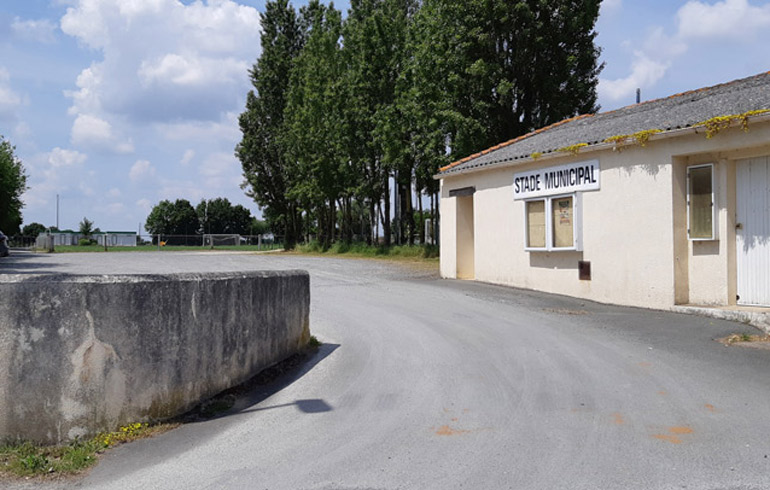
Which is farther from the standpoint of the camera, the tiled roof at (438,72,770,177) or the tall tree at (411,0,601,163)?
the tall tree at (411,0,601,163)

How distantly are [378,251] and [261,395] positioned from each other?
26.5 meters

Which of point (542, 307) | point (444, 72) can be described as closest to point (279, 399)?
point (542, 307)

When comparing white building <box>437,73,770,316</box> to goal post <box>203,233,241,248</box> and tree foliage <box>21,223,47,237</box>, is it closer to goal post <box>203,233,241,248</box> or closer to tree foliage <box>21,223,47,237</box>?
goal post <box>203,233,241,248</box>

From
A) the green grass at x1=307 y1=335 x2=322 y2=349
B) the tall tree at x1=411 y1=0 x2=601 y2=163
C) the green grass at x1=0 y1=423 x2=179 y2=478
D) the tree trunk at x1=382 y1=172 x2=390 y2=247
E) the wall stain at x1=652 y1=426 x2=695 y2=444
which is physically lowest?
the green grass at x1=0 y1=423 x2=179 y2=478

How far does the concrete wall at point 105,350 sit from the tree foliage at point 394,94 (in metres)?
19.5

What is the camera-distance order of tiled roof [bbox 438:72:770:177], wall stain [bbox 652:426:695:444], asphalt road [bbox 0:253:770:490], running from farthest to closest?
tiled roof [bbox 438:72:770:177], wall stain [bbox 652:426:695:444], asphalt road [bbox 0:253:770:490]

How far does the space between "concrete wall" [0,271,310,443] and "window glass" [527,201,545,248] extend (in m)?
9.68

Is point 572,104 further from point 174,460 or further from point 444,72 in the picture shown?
point 174,460

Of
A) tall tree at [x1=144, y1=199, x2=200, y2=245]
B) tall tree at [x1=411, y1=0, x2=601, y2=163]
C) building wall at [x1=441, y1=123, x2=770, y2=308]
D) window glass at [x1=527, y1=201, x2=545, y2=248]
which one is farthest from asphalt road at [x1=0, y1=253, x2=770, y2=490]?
tall tree at [x1=144, y1=199, x2=200, y2=245]

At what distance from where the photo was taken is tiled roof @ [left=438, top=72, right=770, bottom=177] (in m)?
11.9

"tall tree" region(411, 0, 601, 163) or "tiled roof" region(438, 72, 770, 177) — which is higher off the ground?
"tall tree" region(411, 0, 601, 163)

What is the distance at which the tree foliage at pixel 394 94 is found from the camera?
82.2 ft

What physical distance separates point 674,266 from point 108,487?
10.4 meters

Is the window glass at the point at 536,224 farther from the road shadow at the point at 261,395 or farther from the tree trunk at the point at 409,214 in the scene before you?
the tree trunk at the point at 409,214
